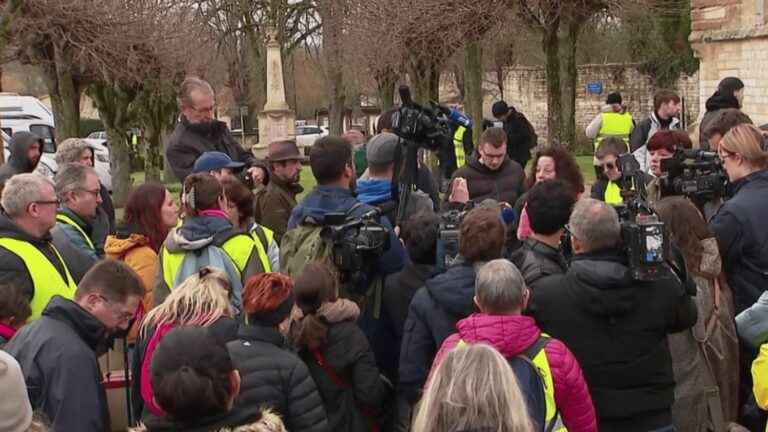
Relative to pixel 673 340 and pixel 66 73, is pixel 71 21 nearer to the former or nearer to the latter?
pixel 66 73

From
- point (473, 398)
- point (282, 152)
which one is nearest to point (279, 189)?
point (282, 152)

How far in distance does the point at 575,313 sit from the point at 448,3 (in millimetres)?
18210

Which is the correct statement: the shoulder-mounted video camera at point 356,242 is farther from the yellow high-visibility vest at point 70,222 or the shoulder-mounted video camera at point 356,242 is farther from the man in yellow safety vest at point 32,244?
the yellow high-visibility vest at point 70,222

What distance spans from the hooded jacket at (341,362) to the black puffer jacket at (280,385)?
51 centimetres

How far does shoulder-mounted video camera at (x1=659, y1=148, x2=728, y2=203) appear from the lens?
5844 mm

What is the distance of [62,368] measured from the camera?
13.0ft

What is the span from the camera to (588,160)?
2781 centimetres

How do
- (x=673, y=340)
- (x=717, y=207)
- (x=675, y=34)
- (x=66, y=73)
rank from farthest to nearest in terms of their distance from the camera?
(x=675, y=34) → (x=66, y=73) → (x=717, y=207) → (x=673, y=340)

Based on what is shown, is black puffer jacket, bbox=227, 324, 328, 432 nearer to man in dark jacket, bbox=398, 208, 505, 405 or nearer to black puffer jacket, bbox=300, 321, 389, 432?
black puffer jacket, bbox=300, 321, 389, 432

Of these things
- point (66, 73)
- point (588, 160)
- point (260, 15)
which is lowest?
point (588, 160)

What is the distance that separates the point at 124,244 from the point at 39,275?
80 centimetres

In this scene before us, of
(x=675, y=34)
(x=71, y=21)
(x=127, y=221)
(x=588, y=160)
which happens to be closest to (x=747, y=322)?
(x=127, y=221)

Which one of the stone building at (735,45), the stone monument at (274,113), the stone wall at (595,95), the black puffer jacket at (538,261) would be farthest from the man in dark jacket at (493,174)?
the stone wall at (595,95)

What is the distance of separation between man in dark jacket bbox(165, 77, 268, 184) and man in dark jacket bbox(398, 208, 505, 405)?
324cm
